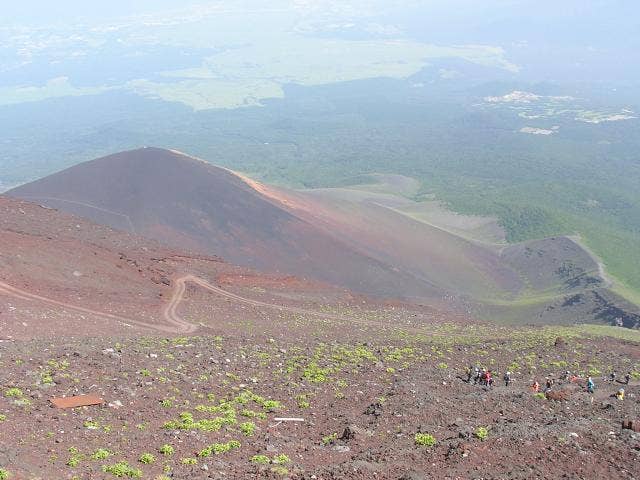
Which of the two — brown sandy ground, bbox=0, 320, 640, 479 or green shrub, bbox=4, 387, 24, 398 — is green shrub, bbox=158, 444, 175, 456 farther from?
green shrub, bbox=4, 387, 24, 398

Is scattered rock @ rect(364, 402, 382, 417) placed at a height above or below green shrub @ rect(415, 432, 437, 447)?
below

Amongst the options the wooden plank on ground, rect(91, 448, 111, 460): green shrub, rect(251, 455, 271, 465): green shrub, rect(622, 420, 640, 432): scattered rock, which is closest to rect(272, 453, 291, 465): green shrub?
rect(251, 455, 271, 465): green shrub

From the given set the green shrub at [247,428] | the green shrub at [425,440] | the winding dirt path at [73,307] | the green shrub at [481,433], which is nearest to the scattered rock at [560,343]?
the green shrub at [481,433]

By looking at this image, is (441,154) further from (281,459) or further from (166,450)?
(166,450)

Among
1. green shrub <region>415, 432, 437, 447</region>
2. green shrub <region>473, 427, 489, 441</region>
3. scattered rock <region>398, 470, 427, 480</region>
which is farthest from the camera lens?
green shrub <region>473, 427, 489, 441</region>

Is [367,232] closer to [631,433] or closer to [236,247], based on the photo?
[236,247]

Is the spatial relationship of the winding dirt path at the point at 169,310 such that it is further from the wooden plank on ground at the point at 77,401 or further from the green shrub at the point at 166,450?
the green shrub at the point at 166,450
